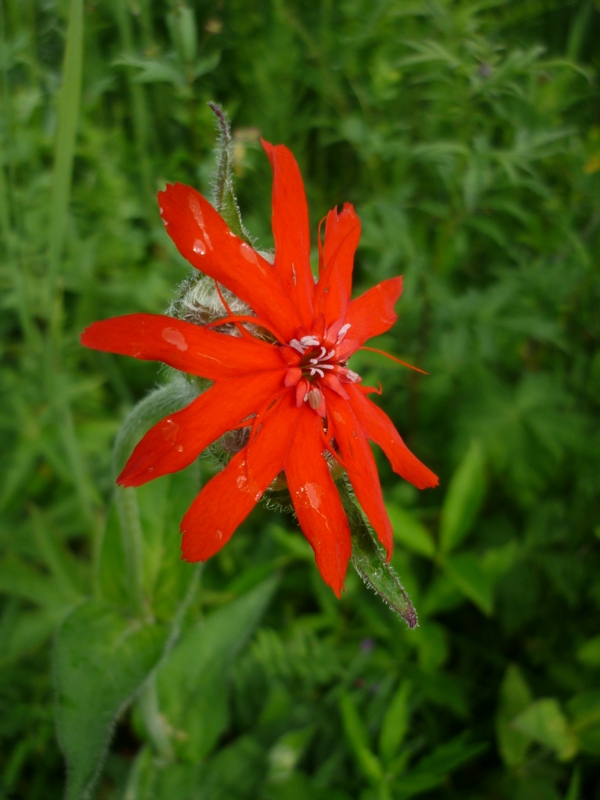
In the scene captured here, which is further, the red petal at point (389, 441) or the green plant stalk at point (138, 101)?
the green plant stalk at point (138, 101)

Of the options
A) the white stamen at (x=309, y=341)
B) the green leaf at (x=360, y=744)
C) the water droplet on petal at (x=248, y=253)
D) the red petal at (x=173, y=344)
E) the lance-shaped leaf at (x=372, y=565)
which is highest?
the water droplet on petal at (x=248, y=253)

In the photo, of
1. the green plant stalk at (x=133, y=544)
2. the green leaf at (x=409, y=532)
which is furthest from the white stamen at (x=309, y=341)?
the green leaf at (x=409, y=532)

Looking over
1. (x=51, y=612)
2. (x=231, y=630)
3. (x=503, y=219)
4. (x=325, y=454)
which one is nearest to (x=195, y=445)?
(x=325, y=454)

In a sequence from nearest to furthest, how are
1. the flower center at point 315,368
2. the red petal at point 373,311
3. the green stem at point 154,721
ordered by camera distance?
1. the flower center at point 315,368
2. the red petal at point 373,311
3. the green stem at point 154,721

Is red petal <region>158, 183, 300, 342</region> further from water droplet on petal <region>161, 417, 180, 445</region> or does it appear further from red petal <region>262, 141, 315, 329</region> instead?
water droplet on petal <region>161, 417, 180, 445</region>

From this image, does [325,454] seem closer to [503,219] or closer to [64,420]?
[64,420]

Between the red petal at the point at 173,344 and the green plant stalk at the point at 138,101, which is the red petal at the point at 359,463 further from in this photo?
the green plant stalk at the point at 138,101

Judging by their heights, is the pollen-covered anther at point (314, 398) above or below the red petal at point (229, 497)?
above

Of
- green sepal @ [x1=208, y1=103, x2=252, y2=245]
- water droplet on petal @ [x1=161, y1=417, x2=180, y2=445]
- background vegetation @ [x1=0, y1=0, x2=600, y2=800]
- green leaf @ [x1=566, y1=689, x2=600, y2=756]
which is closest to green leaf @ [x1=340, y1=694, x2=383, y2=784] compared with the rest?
background vegetation @ [x1=0, y1=0, x2=600, y2=800]
